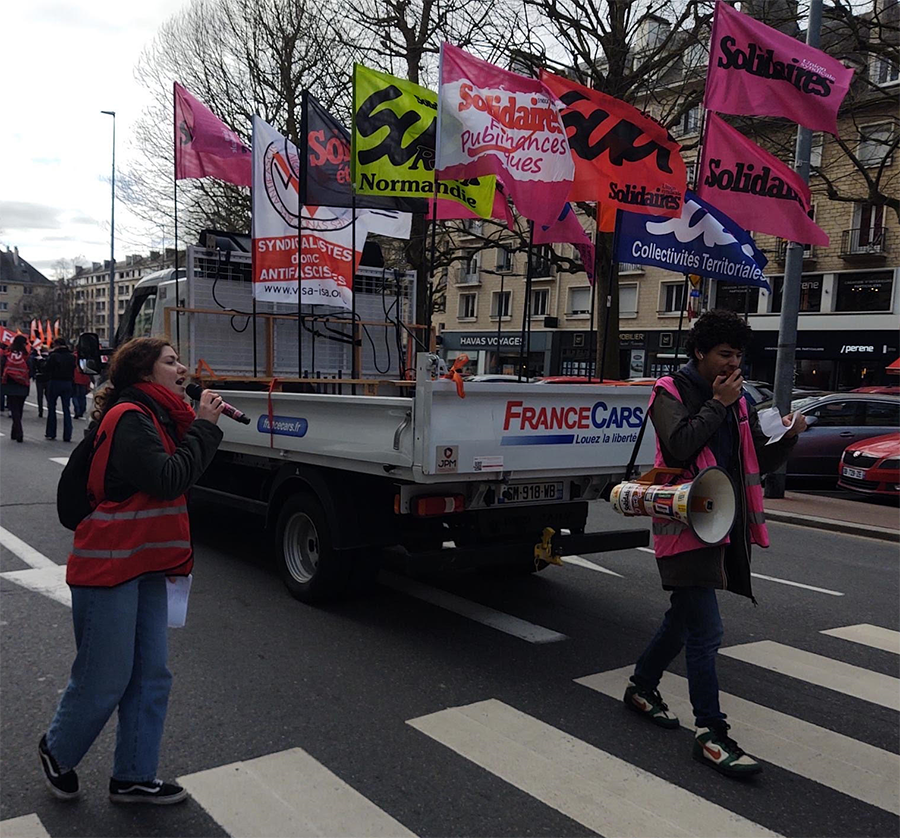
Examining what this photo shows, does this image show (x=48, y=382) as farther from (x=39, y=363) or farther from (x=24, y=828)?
(x=24, y=828)

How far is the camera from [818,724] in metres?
4.12

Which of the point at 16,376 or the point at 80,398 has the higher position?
the point at 16,376

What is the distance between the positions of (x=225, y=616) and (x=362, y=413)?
1.67 metres

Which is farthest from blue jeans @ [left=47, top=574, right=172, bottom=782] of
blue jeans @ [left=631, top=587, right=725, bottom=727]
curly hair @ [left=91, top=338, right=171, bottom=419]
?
blue jeans @ [left=631, top=587, right=725, bottom=727]

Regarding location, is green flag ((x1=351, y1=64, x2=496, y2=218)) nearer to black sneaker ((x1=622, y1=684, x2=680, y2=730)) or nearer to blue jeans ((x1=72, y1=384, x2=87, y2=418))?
black sneaker ((x1=622, y1=684, x2=680, y2=730))

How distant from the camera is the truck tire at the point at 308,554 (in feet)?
17.9

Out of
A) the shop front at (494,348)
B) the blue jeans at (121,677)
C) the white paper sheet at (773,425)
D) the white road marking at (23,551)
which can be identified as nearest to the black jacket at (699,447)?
the white paper sheet at (773,425)

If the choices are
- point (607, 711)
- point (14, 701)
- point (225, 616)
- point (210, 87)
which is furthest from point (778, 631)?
point (210, 87)

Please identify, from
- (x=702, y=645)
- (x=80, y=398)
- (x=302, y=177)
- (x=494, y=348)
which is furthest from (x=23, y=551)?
(x=494, y=348)

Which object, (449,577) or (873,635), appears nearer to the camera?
(873,635)

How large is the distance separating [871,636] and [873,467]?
7.03m

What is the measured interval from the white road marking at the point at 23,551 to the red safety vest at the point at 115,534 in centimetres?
415

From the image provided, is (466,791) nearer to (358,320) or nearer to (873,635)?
(873,635)

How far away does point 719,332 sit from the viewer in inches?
143
